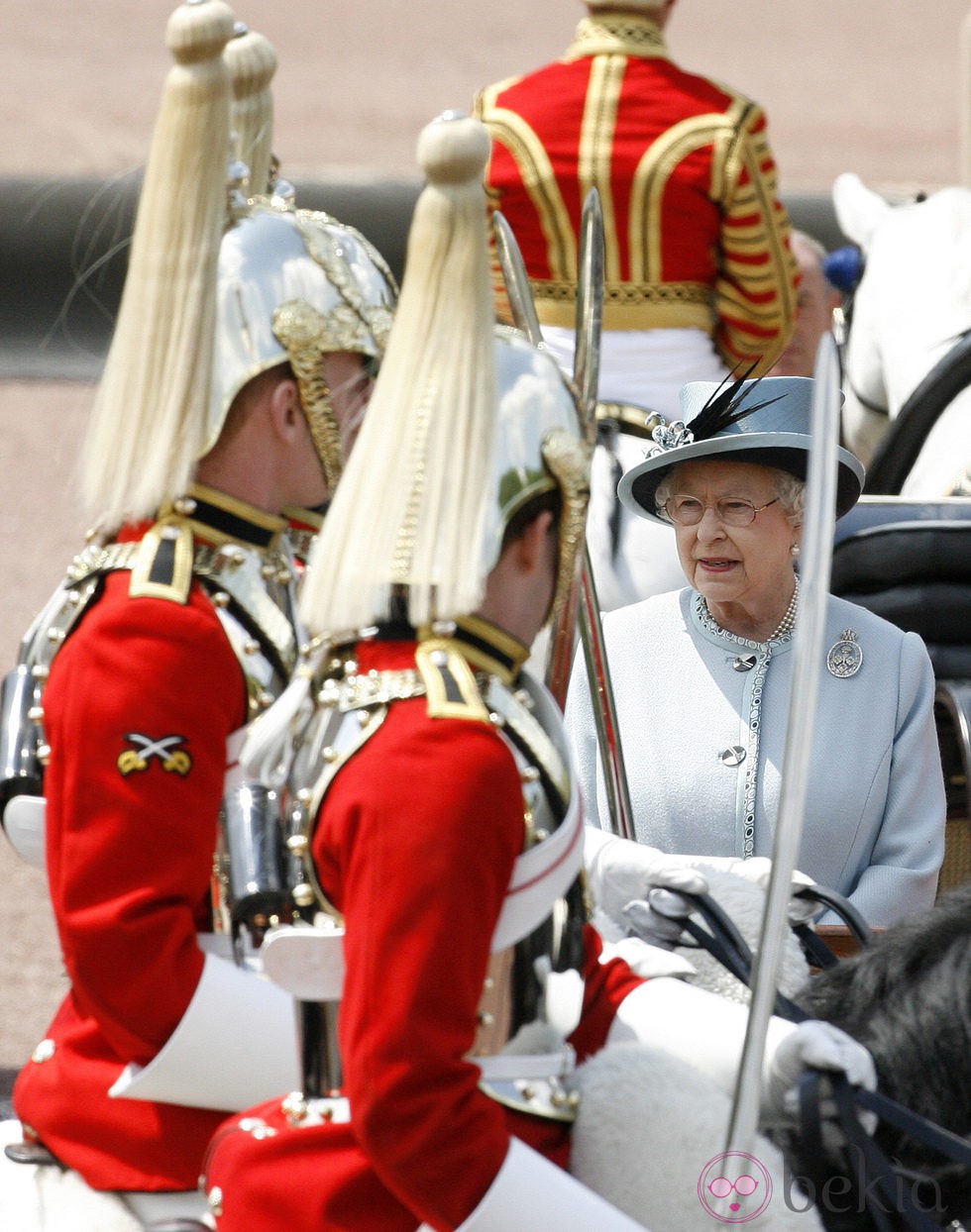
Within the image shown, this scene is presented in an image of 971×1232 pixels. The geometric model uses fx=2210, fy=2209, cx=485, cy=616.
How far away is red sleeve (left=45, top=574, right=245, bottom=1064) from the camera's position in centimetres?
166

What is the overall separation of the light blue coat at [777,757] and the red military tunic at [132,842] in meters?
0.94

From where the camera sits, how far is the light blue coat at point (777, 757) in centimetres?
266

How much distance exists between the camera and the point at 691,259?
3803 mm

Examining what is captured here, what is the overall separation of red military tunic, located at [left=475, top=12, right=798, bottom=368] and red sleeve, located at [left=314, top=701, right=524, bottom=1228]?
2.41 meters

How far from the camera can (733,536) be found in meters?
2.66

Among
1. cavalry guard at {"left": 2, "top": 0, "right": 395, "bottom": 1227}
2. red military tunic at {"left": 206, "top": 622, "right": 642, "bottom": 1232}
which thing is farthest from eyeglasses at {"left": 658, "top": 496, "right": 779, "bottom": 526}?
red military tunic at {"left": 206, "top": 622, "right": 642, "bottom": 1232}

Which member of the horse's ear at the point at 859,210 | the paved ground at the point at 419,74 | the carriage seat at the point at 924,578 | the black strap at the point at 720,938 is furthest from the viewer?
the paved ground at the point at 419,74

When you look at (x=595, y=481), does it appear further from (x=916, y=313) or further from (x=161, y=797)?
(x=161, y=797)

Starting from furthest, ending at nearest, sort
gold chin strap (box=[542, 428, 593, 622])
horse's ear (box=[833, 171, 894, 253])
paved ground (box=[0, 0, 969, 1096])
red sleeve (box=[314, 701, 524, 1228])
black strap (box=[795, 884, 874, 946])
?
paved ground (box=[0, 0, 969, 1096]) < horse's ear (box=[833, 171, 894, 253]) < black strap (box=[795, 884, 874, 946]) < gold chin strap (box=[542, 428, 593, 622]) < red sleeve (box=[314, 701, 524, 1228])

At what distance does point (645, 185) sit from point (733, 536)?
4.05 ft

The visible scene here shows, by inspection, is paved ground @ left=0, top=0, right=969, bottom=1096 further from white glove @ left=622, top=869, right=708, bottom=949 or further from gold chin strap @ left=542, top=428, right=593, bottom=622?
gold chin strap @ left=542, top=428, right=593, bottom=622

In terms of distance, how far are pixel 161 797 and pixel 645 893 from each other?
1.88 feet

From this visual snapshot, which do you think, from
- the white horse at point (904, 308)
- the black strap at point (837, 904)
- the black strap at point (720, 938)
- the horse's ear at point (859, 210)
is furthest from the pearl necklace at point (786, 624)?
the horse's ear at point (859, 210)

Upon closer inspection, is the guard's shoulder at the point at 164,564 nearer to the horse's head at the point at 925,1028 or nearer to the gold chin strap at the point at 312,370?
the gold chin strap at the point at 312,370
